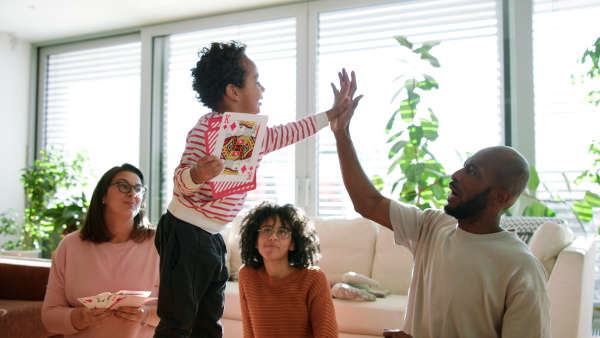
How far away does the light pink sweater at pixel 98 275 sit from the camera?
2.04 m

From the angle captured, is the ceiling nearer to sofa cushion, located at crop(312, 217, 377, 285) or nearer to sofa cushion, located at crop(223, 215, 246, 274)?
sofa cushion, located at crop(223, 215, 246, 274)

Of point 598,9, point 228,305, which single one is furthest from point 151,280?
point 598,9

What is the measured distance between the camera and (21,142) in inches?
236

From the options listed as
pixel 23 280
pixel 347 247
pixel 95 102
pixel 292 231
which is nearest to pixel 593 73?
pixel 347 247

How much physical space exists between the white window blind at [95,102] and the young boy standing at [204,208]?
3833mm

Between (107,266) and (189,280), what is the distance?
55 cm

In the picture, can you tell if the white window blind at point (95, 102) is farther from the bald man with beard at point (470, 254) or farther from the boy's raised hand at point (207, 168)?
the bald man with beard at point (470, 254)

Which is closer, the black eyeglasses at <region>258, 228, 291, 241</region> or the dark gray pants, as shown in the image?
the dark gray pants

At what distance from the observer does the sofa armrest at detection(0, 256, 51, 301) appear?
2.82 m

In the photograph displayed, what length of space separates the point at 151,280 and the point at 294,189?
8.70ft

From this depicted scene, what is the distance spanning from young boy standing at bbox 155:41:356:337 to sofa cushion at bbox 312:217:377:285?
5.91ft

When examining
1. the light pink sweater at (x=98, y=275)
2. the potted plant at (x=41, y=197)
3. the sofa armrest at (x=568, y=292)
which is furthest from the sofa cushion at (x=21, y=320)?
the potted plant at (x=41, y=197)

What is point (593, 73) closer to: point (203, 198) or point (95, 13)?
point (203, 198)

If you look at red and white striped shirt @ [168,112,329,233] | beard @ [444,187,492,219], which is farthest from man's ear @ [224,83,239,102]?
beard @ [444,187,492,219]
